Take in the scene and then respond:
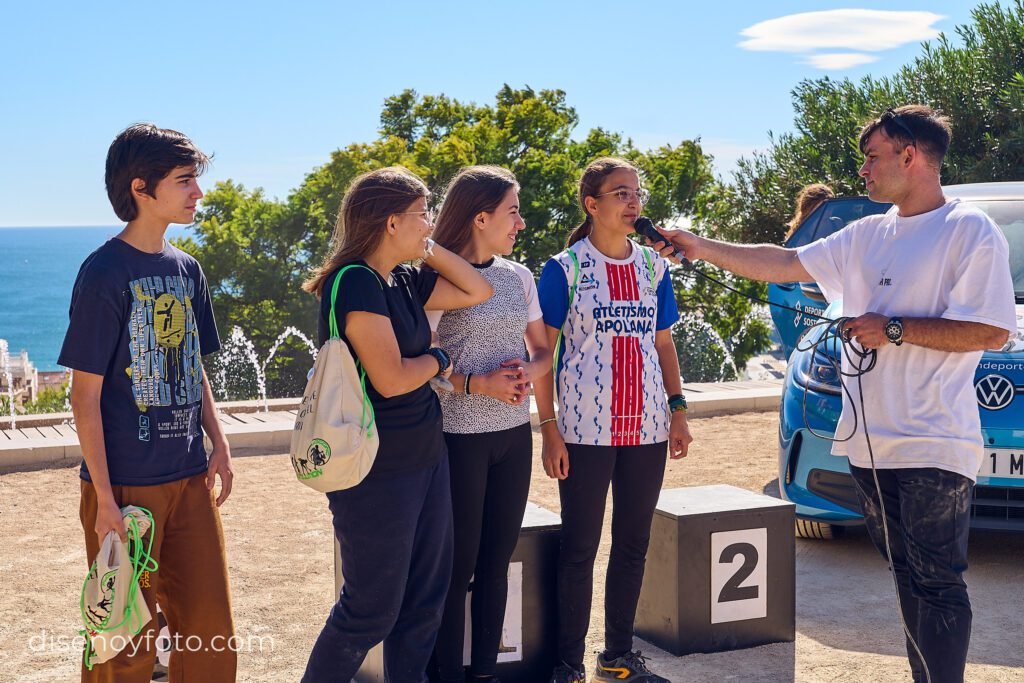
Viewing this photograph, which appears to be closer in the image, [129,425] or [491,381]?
[129,425]

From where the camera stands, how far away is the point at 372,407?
3.18 meters

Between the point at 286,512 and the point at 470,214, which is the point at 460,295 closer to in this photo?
the point at 470,214

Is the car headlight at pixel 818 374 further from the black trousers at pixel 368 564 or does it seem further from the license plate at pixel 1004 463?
the black trousers at pixel 368 564

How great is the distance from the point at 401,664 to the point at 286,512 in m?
3.78

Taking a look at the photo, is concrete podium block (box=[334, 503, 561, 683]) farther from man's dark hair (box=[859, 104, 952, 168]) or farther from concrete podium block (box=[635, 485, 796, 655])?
man's dark hair (box=[859, 104, 952, 168])

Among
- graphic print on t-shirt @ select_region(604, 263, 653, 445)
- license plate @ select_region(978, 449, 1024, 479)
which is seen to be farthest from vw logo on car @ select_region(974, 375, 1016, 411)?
graphic print on t-shirt @ select_region(604, 263, 653, 445)

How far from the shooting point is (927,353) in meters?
3.46

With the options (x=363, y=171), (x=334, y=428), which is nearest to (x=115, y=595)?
(x=334, y=428)

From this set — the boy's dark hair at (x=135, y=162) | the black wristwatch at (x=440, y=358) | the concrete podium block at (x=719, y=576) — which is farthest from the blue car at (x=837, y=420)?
the boy's dark hair at (x=135, y=162)

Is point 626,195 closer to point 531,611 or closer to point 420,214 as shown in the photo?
point 420,214

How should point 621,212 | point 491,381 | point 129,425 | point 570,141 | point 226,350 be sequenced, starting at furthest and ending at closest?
point 570,141
point 226,350
point 621,212
point 491,381
point 129,425

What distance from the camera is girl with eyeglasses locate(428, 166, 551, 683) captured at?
3646mm

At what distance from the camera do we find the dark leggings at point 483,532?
3.64 m

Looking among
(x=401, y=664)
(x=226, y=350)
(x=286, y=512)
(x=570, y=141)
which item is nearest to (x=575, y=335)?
(x=401, y=664)
